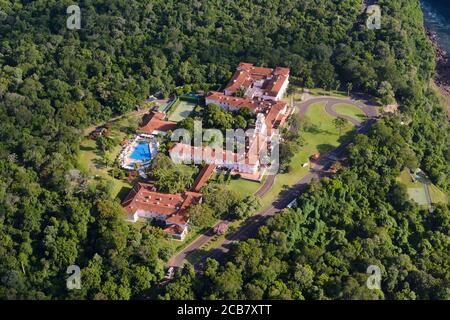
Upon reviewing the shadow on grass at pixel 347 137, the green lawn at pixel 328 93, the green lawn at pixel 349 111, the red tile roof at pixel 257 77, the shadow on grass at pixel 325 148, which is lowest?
the shadow on grass at pixel 325 148

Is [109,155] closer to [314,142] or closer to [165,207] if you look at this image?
[165,207]

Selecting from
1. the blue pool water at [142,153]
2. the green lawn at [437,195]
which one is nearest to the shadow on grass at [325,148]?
the green lawn at [437,195]

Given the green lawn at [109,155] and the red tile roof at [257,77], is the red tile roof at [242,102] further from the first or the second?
the green lawn at [109,155]

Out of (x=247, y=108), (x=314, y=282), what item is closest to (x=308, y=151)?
(x=247, y=108)

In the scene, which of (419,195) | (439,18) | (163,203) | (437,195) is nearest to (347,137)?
(419,195)

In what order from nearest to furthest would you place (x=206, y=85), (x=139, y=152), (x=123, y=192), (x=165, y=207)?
1. (x=165, y=207)
2. (x=123, y=192)
3. (x=139, y=152)
4. (x=206, y=85)

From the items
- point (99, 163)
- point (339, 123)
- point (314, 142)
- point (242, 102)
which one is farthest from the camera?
point (242, 102)

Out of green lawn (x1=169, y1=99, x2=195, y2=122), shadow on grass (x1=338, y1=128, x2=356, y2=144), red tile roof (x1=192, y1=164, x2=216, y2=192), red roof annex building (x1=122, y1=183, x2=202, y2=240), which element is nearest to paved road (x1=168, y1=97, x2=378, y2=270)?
shadow on grass (x1=338, y1=128, x2=356, y2=144)
